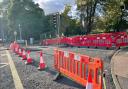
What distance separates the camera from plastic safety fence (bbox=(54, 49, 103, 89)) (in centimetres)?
785

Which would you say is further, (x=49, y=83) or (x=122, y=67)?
(x=122, y=67)

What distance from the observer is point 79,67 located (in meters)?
9.62

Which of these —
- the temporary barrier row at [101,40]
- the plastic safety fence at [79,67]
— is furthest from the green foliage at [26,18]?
the plastic safety fence at [79,67]

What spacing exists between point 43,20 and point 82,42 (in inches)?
2273

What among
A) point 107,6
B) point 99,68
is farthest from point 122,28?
point 99,68

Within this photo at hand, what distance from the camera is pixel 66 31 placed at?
74375 millimetres

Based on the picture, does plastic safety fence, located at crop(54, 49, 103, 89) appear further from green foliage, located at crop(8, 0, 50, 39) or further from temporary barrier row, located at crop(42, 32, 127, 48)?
green foliage, located at crop(8, 0, 50, 39)

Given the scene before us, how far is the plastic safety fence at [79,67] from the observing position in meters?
7.85

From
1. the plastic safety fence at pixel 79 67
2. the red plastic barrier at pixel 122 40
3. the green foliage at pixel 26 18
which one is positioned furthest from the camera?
the green foliage at pixel 26 18

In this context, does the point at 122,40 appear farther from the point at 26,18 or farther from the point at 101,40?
the point at 26,18

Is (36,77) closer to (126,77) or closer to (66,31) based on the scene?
(126,77)

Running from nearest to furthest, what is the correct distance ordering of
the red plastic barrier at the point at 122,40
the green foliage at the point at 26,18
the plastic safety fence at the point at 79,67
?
the plastic safety fence at the point at 79,67 → the red plastic barrier at the point at 122,40 → the green foliage at the point at 26,18

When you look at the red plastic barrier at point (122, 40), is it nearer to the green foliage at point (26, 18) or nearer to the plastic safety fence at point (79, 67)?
the plastic safety fence at point (79, 67)

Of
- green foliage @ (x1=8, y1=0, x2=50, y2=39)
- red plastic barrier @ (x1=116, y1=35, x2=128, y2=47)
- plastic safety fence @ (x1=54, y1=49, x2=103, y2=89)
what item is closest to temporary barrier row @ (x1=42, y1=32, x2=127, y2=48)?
red plastic barrier @ (x1=116, y1=35, x2=128, y2=47)
